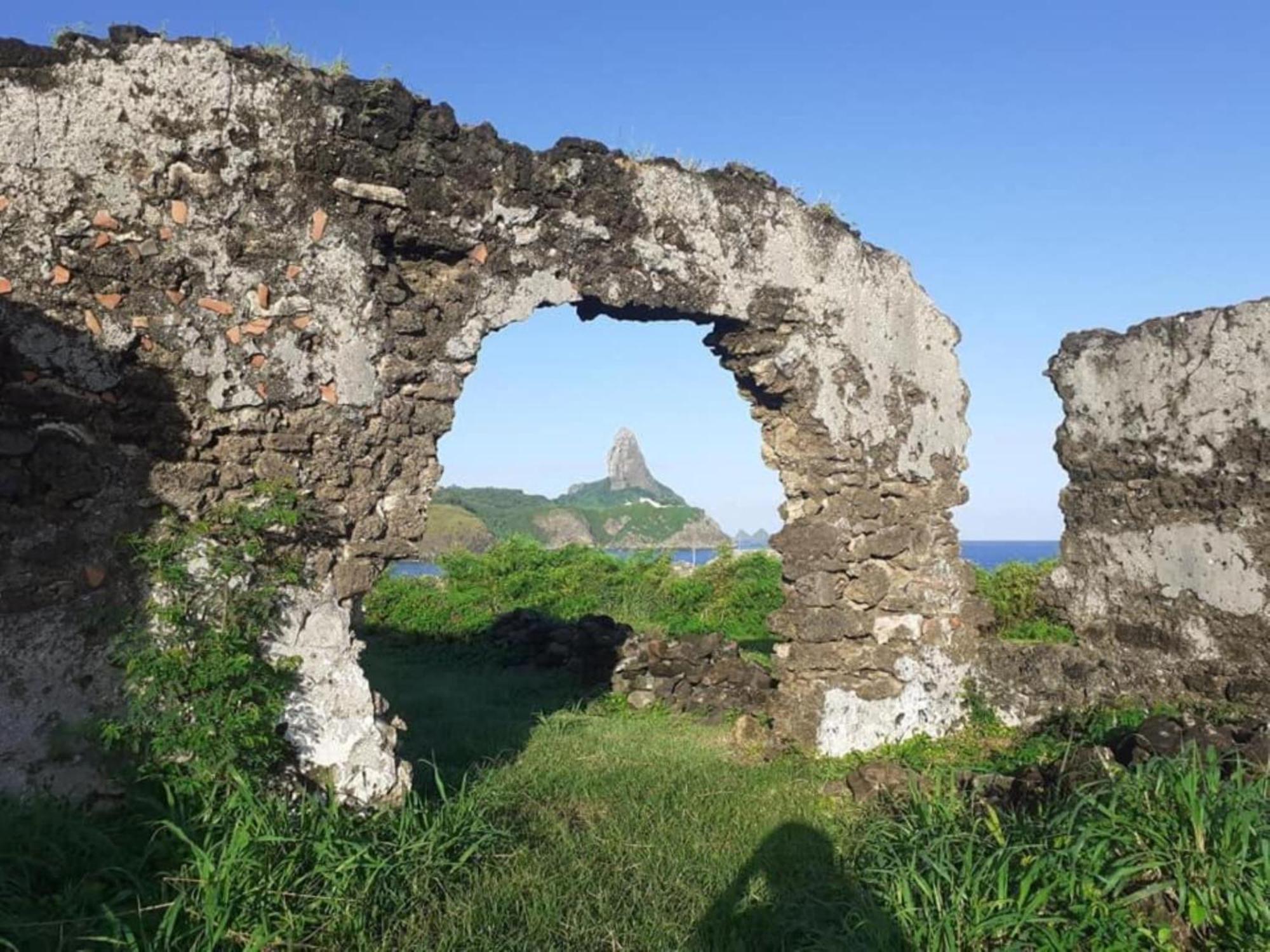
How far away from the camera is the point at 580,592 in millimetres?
13266

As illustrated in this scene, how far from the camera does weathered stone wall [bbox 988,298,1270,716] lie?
5.70m

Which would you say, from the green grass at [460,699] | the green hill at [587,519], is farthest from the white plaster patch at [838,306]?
the green hill at [587,519]

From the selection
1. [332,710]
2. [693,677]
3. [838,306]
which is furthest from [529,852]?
[693,677]

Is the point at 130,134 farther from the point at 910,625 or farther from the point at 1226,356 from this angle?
the point at 1226,356

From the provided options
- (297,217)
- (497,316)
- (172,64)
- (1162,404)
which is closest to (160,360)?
(297,217)

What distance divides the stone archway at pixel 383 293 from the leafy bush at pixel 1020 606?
730 millimetres

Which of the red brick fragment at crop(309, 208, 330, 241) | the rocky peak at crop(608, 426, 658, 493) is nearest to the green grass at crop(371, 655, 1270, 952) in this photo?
the red brick fragment at crop(309, 208, 330, 241)

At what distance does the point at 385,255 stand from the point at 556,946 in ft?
10.1

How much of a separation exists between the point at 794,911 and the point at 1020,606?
4.18m

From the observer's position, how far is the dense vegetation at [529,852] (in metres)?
3.16

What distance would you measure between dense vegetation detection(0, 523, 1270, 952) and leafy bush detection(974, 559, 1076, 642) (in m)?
2.04

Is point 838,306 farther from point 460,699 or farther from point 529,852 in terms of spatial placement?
point 460,699

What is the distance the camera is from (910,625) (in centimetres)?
636

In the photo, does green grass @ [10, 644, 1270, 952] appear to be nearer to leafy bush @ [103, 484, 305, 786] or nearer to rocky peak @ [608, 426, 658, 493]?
leafy bush @ [103, 484, 305, 786]
